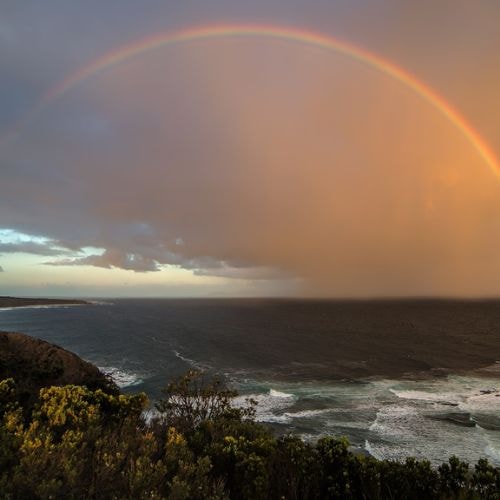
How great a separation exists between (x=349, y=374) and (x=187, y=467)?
5477cm

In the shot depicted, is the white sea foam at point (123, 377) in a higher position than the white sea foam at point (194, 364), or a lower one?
higher

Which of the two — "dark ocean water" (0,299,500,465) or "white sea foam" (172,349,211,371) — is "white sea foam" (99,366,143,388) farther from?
"white sea foam" (172,349,211,371)

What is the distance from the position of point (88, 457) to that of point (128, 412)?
21.8 feet

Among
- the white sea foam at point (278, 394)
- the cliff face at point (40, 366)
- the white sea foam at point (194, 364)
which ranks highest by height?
the cliff face at point (40, 366)

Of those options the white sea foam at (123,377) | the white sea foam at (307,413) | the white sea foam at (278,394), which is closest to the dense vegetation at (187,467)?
the white sea foam at (307,413)

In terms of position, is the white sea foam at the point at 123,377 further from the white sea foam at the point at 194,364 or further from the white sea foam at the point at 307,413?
the white sea foam at the point at 307,413

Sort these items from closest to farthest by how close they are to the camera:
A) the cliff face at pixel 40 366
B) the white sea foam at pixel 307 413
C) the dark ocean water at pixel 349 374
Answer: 1. the cliff face at pixel 40 366
2. the dark ocean water at pixel 349 374
3. the white sea foam at pixel 307 413

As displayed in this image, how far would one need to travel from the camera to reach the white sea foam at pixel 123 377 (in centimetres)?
5028

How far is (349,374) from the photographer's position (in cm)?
5825

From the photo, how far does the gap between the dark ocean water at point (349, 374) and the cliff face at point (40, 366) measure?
768 inches

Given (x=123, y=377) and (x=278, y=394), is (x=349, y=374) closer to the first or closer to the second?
Answer: (x=278, y=394)

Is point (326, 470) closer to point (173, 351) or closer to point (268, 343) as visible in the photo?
point (173, 351)

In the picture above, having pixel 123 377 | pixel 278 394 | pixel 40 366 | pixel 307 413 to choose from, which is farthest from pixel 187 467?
pixel 123 377

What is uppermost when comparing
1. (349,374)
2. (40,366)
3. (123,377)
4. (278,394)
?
(40,366)
